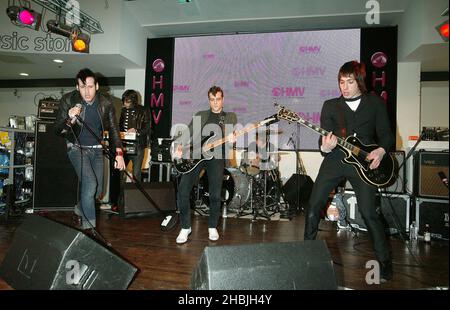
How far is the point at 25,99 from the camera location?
28.9 feet

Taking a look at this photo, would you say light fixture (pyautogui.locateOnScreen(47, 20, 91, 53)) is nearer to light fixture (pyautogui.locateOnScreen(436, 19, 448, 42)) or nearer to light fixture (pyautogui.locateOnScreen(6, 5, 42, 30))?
light fixture (pyautogui.locateOnScreen(6, 5, 42, 30))

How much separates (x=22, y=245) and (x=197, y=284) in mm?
1268

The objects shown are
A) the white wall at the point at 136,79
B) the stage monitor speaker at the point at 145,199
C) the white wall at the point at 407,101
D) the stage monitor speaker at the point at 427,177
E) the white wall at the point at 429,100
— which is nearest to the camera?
the stage monitor speaker at the point at 427,177

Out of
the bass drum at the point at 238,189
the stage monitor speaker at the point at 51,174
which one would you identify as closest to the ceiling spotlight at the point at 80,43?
the stage monitor speaker at the point at 51,174

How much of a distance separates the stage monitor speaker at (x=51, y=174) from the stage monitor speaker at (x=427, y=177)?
5.13 metres

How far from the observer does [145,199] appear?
180 inches

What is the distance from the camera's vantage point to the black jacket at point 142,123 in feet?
16.3

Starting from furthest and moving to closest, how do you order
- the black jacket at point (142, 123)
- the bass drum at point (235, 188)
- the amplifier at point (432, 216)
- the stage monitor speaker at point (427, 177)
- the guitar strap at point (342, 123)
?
the bass drum at point (235, 188) → the black jacket at point (142, 123) → the amplifier at point (432, 216) → the stage monitor speaker at point (427, 177) → the guitar strap at point (342, 123)

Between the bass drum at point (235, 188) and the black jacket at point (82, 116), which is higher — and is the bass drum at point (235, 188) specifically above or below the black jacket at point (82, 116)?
below

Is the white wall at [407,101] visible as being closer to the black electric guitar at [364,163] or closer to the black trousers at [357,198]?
the black electric guitar at [364,163]

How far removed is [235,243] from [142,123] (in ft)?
9.70

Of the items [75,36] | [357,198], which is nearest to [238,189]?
[357,198]

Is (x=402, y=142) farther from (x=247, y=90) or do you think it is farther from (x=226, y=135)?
(x=226, y=135)

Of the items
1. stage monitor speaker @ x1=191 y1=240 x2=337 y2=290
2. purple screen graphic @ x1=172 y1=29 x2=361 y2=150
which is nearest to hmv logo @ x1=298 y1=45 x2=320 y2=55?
purple screen graphic @ x1=172 y1=29 x2=361 y2=150
